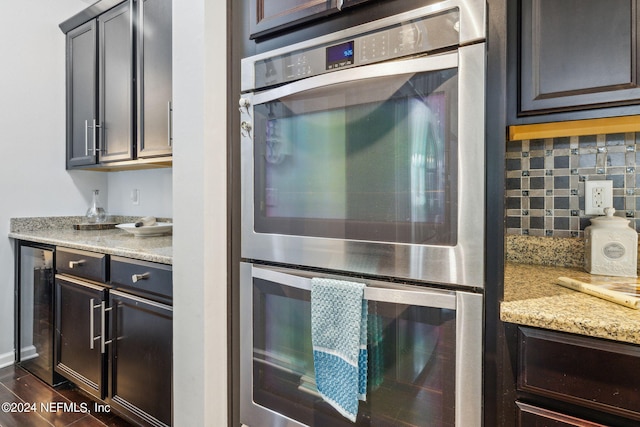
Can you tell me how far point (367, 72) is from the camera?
3.17 ft

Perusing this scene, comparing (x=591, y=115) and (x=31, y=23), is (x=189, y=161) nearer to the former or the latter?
(x=591, y=115)

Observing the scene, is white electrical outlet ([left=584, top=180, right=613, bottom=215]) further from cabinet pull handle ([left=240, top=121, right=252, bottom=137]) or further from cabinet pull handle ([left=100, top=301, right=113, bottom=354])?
cabinet pull handle ([left=100, top=301, right=113, bottom=354])

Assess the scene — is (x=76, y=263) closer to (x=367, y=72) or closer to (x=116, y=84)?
(x=116, y=84)

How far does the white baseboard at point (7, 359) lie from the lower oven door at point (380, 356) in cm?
216

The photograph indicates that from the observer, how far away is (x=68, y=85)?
262 centimetres

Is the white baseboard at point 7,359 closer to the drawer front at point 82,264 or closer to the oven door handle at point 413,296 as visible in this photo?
the drawer front at point 82,264

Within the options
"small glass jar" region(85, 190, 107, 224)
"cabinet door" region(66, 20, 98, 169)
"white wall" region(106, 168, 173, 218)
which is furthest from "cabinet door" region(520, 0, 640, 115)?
"small glass jar" region(85, 190, 107, 224)

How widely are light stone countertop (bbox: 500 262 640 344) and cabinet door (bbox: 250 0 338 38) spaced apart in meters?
0.94

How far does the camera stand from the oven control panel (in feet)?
2.85

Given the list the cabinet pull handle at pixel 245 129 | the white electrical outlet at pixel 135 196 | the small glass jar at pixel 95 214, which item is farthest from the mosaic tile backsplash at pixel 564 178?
the small glass jar at pixel 95 214

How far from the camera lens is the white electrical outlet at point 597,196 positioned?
1278mm

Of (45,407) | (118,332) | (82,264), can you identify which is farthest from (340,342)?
(45,407)

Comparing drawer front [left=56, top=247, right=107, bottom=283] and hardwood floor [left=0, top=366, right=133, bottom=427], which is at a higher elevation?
drawer front [left=56, top=247, right=107, bottom=283]

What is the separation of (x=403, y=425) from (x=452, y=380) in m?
0.21
